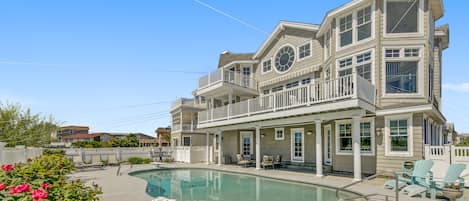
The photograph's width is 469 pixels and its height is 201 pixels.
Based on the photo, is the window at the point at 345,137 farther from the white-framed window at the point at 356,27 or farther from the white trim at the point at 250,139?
the white trim at the point at 250,139

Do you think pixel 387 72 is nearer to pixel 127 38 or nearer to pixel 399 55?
pixel 399 55

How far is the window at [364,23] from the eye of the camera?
1344 centimetres

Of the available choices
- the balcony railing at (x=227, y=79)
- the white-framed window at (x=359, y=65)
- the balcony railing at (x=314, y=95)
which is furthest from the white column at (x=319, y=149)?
the balcony railing at (x=227, y=79)

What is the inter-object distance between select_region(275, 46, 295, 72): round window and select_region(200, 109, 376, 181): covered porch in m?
3.50

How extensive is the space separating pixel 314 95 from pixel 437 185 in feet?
17.6

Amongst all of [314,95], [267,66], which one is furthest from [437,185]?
Result: [267,66]

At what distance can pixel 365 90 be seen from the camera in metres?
12.0

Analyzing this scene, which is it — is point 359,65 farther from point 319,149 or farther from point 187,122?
point 187,122

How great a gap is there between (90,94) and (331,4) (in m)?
15.8

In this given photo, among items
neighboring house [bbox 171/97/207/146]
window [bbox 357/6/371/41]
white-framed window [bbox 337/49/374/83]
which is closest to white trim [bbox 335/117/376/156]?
white-framed window [bbox 337/49/374/83]

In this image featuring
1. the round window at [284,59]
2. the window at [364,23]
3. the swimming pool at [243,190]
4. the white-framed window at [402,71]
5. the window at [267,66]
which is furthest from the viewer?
the window at [267,66]

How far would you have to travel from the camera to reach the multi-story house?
40.0 feet

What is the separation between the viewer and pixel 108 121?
49500mm

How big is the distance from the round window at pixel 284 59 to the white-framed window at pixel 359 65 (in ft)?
14.7
